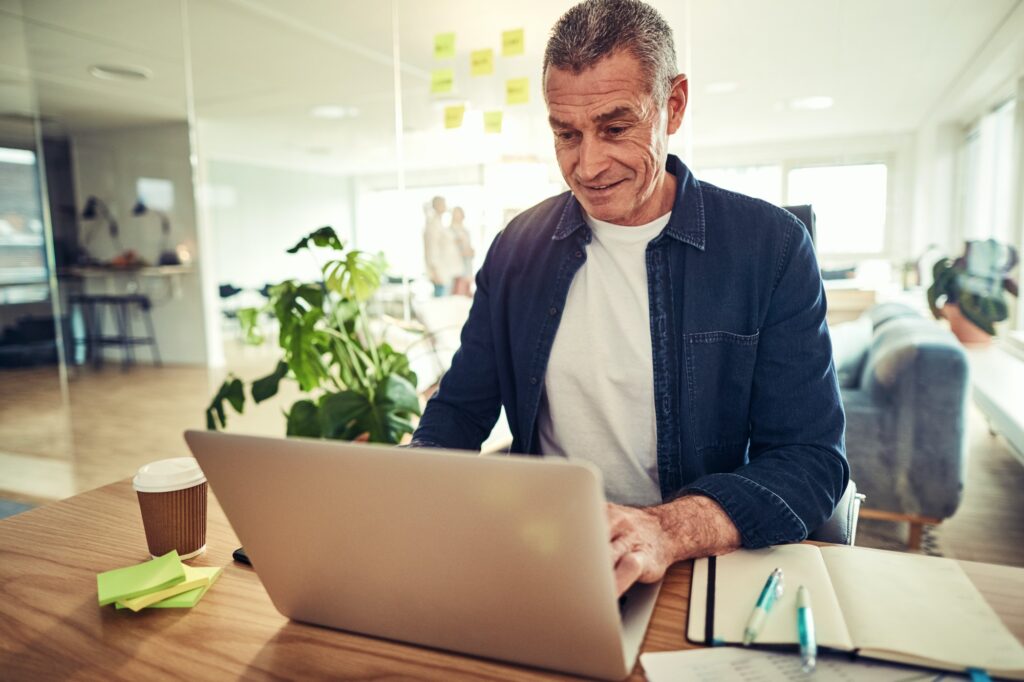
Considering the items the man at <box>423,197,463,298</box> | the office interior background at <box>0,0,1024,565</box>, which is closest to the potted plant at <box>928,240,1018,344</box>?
the office interior background at <box>0,0,1024,565</box>

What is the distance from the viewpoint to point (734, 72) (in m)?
4.06

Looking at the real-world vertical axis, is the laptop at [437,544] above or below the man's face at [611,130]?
below

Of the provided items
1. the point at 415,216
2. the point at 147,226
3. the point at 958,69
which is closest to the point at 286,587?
the point at 415,216

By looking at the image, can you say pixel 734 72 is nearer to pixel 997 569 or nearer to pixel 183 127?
pixel 997 569

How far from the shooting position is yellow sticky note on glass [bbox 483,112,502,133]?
3.95 metres

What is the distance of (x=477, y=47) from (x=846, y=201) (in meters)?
2.42

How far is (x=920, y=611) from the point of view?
1.97 ft

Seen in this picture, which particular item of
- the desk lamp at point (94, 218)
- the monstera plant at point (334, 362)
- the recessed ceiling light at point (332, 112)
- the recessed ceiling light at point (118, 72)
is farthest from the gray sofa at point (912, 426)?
the recessed ceiling light at point (118, 72)

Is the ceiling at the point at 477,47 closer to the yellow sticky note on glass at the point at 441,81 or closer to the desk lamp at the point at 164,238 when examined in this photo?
the yellow sticky note on glass at the point at 441,81

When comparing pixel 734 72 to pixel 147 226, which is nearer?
pixel 734 72

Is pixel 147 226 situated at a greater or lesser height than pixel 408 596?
greater

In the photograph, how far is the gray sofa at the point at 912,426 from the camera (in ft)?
7.86

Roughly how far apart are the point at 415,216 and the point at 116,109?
291 centimetres

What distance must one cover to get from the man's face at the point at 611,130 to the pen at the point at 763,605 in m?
0.64
